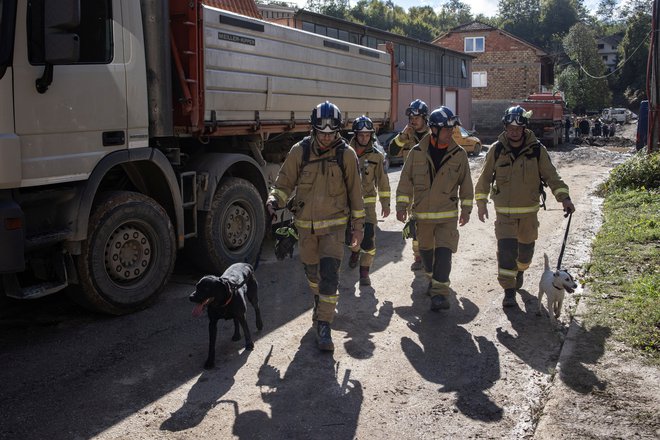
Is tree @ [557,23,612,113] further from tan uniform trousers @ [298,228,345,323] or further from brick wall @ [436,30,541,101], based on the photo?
tan uniform trousers @ [298,228,345,323]

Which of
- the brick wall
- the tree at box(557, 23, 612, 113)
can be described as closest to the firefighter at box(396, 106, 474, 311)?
the brick wall

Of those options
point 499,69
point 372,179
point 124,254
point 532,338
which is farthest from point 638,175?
point 499,69

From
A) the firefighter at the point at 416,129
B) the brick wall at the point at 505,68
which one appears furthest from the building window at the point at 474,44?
the firefighter at the point at 416,129

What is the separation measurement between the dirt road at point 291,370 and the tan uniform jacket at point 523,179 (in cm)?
97

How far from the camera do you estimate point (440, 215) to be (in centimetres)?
627

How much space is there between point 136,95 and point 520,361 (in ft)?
13.2

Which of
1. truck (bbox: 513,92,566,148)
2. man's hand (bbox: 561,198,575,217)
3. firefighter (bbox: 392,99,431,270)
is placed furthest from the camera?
truck (bbox: 513,92,566,148)

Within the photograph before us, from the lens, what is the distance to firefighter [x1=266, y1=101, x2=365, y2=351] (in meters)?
5.36

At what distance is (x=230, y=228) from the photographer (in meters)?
7.61

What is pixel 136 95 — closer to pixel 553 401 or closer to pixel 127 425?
→ pixel 127 425

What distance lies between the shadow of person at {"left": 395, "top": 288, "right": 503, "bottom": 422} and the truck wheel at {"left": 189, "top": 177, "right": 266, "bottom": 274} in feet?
7.17

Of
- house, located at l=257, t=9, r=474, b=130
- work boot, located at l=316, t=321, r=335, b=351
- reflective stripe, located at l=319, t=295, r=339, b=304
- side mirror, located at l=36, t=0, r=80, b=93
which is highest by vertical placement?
house, located at l=257, t=9, r=474, b=130

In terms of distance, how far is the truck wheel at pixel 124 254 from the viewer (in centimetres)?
566

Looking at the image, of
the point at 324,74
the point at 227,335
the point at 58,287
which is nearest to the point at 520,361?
the point at 227,335
